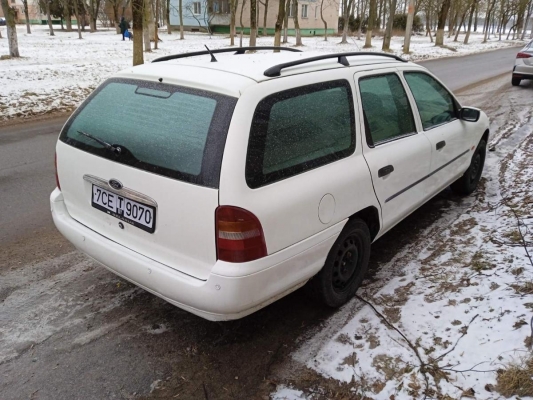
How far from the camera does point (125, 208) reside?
110 inches

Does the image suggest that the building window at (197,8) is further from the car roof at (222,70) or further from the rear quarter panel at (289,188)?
the rear quarter panel at (289,188)

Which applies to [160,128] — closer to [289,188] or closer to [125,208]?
[125,208]

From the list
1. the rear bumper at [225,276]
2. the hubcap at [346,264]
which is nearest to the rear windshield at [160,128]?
the rear bumper at [225,276]

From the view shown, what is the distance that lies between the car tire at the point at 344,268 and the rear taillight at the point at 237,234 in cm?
78

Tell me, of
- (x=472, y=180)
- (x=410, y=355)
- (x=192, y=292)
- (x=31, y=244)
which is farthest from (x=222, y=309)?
(x=472, y=180)

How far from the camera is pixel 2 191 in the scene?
17.7 feet

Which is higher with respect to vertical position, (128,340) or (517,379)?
(517,379)

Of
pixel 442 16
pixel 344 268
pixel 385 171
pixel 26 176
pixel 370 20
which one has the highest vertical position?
pixel 442 16

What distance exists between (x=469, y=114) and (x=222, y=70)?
2.99 m

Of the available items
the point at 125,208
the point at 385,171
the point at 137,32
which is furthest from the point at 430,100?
the point at 137,32

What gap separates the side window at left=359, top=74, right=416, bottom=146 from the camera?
3385 millimetres

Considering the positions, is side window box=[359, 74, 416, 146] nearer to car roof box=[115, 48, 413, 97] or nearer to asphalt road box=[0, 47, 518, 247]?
car roof box=[115, 48, 413, 97]

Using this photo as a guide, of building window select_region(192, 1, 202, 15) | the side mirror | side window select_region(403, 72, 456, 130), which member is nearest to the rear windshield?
side window select_region(403, 72, 456, 130)

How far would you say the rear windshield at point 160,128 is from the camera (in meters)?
2.49
